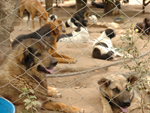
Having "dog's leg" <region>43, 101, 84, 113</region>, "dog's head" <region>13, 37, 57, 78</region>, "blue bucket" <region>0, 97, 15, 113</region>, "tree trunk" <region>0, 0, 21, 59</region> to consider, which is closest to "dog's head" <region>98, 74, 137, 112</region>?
"dog's leg" <region>43, 101, 84, 113</region>

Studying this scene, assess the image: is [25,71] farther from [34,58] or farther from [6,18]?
[6,18]

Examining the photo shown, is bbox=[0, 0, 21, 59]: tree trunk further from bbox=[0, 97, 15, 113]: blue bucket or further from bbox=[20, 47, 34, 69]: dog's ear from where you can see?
bbox=[0, 97, 15, 113]: blue bucket

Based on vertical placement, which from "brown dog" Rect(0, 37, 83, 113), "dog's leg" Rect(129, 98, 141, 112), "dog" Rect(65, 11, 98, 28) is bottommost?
"dog" Rect(65, 11, 98, 28)

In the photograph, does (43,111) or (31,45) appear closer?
(31,45)

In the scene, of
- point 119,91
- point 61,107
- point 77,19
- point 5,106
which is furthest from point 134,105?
point 77,19

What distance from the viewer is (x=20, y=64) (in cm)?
314

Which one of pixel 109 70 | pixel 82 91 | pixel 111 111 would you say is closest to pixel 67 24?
pixel 109 70

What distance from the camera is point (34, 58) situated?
3.12 meters

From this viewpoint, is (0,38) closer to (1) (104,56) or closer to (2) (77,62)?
(2) (77,62)

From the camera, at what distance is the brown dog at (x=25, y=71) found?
3059mm

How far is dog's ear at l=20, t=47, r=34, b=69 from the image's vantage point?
10.0 ft

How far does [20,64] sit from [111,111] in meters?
1.56

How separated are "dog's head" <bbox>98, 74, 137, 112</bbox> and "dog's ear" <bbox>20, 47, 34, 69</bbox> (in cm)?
110

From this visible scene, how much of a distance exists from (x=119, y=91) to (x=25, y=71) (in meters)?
1.51
